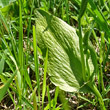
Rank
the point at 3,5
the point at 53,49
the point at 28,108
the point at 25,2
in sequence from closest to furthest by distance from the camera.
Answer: the point at 28,108 → the point at 53,49 → the point at 3,5 → the point at 25,2

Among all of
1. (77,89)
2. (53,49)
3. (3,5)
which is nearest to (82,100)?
(77,89)

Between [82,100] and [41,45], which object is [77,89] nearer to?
[82,100]

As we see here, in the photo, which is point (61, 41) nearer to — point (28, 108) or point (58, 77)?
point (58, 77)

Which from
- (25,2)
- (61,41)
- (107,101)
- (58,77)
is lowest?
(107,101)

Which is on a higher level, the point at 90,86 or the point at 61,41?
the point at 61,41

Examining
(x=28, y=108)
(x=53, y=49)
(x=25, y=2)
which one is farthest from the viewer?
(x=25, y=2)

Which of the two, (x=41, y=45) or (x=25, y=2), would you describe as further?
(x=25, y=2)

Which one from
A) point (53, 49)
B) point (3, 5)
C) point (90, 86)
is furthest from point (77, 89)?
point (3, 5)
